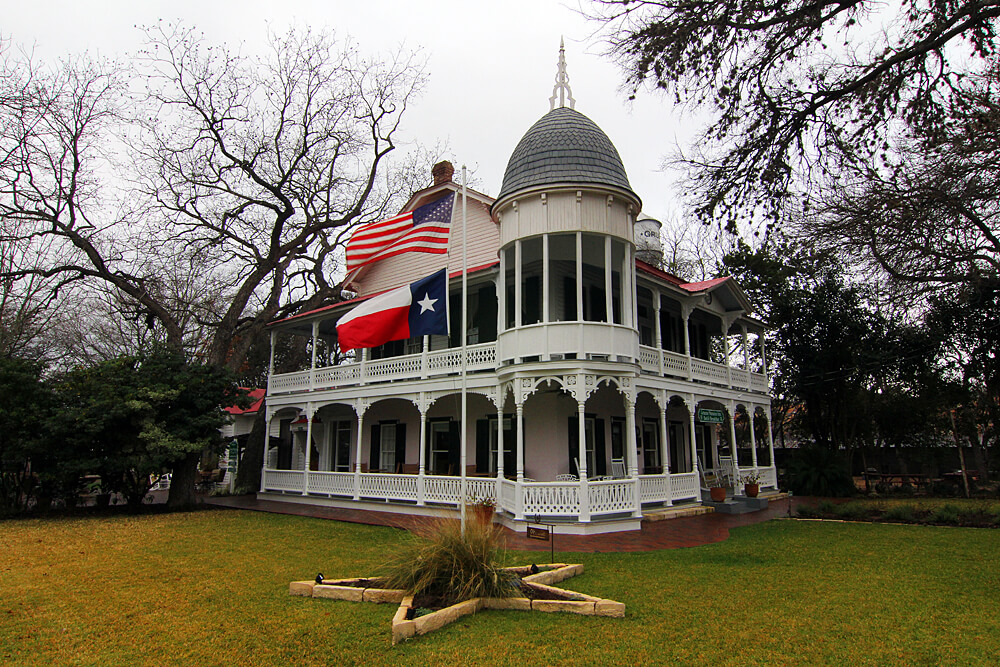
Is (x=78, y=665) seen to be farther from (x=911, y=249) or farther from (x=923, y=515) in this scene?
(x=923, y=515)

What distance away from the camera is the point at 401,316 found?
11.3 m

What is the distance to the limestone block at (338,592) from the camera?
7055 millimetres

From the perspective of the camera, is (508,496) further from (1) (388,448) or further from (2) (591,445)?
(1) (388,448)

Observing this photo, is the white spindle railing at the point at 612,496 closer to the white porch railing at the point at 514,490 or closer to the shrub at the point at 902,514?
the white porch railing at the point at 514,490

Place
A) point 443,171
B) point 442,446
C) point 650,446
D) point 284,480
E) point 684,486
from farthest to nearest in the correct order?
point 443,171
point 284,480
point 650,446
point 442,446
point 684,486

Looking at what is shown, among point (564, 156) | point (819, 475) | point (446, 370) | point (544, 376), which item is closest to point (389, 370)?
point (446, 370)

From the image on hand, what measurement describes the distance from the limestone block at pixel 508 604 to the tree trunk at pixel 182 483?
16.1 m

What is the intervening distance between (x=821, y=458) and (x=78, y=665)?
23.9 metres

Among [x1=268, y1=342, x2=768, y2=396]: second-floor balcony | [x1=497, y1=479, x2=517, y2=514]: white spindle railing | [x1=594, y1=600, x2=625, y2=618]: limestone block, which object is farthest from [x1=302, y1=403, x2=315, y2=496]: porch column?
[x1=594, y1=600, x2=625, y2=618]: limestone block

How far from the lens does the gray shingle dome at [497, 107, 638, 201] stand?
49.3ft

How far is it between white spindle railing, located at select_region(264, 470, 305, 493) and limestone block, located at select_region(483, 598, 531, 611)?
51.5ft

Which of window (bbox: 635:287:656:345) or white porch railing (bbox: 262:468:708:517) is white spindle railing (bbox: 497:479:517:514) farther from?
window (bbox: 635:287:656:345)

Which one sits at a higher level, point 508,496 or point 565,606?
point 508,496

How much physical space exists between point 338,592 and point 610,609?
3.20m
